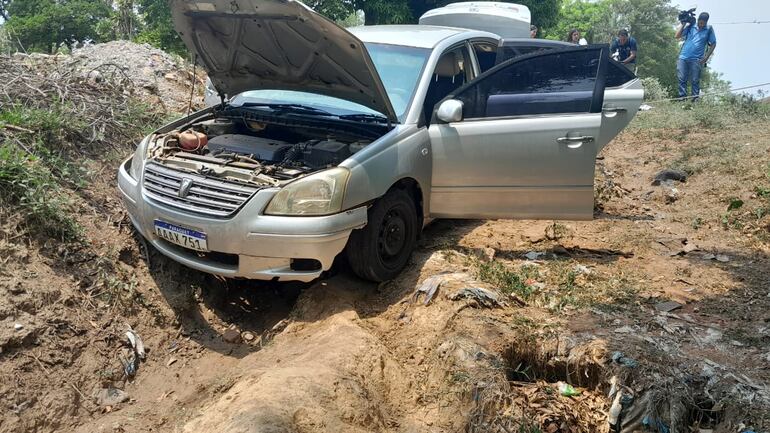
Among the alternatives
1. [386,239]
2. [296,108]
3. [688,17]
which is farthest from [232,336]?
[688,17]

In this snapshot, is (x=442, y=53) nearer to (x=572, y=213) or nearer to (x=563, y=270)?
(x=572, y=213)

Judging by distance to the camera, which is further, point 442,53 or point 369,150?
point 442,53

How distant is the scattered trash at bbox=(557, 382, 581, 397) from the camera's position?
11.7ft

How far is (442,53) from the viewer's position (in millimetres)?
5102

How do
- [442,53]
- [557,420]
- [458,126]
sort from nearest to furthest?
[557,420]
[458,126]
[442,53]

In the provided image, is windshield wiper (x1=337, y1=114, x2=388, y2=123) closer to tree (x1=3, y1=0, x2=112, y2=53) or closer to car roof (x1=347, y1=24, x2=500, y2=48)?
car roof (x1=347, y1=24, x2=500, y2=48)

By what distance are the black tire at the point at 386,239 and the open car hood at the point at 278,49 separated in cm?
65

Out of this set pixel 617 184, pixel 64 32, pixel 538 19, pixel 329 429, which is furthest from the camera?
pixel 64 32

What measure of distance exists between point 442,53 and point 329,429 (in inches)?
128

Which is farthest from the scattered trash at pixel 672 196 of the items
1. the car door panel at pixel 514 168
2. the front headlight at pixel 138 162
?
the front headlight at pixel 138 162

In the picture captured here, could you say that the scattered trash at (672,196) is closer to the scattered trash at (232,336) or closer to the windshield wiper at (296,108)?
the windshield wiper at (296,108)

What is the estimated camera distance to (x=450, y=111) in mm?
4633

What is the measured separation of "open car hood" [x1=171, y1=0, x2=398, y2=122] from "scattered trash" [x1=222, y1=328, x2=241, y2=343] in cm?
185

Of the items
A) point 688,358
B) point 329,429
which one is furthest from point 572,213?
point 329,429
